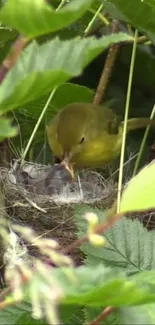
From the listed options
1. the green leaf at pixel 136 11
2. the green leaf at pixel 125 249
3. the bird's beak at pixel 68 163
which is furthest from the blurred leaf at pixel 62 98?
the green leaf at pixel 125 249

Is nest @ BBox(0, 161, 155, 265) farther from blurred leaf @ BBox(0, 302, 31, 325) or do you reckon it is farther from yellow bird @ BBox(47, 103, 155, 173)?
blurred leaf @ BBox(0, 302, 31, 325)

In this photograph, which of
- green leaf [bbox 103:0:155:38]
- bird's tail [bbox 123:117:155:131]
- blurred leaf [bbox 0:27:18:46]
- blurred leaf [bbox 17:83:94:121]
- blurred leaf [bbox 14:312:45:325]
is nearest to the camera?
blurred leaf [bbox 14:312:45:325]

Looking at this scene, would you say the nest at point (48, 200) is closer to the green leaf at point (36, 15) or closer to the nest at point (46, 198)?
the nest at point (46, 198)

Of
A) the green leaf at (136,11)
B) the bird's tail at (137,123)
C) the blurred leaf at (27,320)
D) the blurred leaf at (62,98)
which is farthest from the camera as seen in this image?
the bird's tail at (137,123)

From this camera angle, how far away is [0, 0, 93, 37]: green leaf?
472 millimetres

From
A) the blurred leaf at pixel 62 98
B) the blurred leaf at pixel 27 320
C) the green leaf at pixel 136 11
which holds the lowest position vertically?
the blurred leaf at pixel 27 320

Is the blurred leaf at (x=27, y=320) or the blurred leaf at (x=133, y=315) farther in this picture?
the blurred leaf at (x=27, y=320)

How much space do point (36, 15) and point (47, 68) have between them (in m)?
0.05

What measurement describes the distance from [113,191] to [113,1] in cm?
59

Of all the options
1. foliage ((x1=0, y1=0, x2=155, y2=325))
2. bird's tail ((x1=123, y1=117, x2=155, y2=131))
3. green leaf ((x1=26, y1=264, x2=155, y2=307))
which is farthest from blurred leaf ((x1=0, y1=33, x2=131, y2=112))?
bird's tail ((x1=123, y1=117, x2=155, y2=131))

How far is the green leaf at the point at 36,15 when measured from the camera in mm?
472

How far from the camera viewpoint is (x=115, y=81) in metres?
1.98

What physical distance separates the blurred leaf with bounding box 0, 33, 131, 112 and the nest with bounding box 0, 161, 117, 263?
0.84 meters

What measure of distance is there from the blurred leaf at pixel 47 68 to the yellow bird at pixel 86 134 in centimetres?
111
